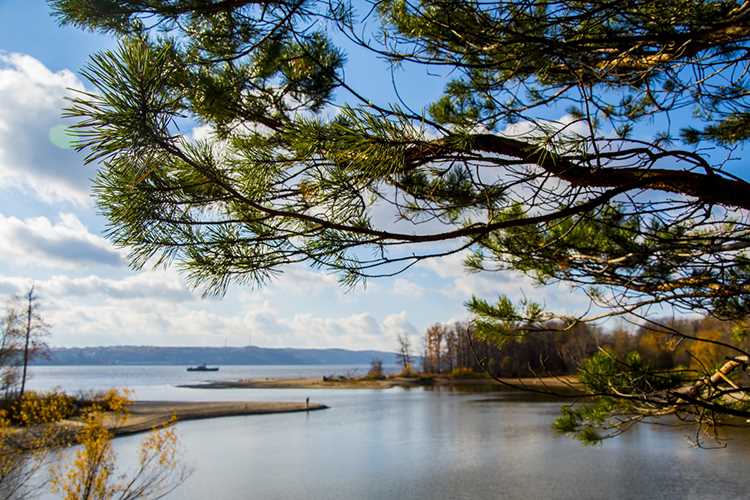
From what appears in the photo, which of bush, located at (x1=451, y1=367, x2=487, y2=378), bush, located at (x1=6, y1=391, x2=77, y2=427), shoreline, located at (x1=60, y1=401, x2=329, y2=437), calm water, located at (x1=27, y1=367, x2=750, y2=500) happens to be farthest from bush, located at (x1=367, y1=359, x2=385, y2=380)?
bush, located at (x1=6, y1=391, x2=77, y2=427)

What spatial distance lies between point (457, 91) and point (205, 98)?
1.22 metres

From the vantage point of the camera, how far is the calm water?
9.46 metres

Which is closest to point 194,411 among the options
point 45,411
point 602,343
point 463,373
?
point 45,411

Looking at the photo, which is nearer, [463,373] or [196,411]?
[196,411]

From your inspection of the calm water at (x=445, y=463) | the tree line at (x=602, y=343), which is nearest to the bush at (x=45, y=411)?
the calm water at (x=445, y=463)

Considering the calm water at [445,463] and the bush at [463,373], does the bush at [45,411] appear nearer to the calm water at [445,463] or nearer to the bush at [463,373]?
the calm water at [445,463]

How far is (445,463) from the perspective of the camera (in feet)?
38.5

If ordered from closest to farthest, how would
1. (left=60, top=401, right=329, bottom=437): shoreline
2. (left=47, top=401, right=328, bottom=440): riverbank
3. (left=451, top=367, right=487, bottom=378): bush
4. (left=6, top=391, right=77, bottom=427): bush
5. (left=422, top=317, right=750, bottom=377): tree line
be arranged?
(left=422, top=317, right=750, bottom=377): tree line < (left=6, top=391, right=77, bottom=427): bush < (left=47, top=401, right=328, bottom=440): riverbank < (left=60, top=401, right=329, bottom=437): shoreline < (left=451, top=367, right=487, bottom=378): bush

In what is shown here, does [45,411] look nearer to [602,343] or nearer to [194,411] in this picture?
[602,343]

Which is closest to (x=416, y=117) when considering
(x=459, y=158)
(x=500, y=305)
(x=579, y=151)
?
(x=459, y=158)

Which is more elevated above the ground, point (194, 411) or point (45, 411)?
point (45, 411)

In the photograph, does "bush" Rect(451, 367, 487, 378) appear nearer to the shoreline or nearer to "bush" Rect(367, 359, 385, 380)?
"bush" Rect(367, 359, 385, 380)

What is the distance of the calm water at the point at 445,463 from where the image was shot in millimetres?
9461

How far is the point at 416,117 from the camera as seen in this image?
1.46m
